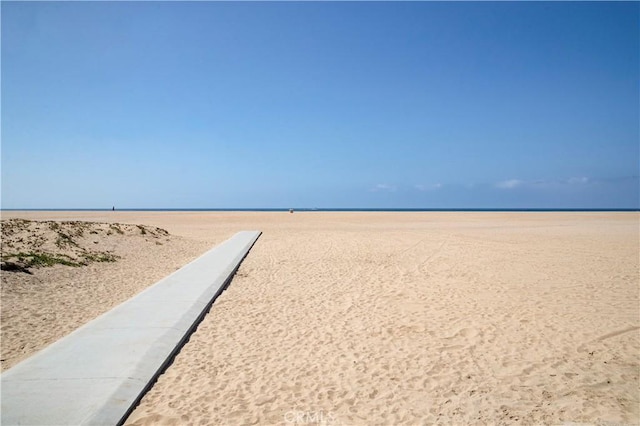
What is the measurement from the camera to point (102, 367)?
516 cm

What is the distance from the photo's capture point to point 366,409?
4.52 m

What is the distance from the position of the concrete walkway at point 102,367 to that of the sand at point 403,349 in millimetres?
274

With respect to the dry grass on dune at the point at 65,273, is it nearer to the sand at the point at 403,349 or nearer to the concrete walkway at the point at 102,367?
the sand at the point at 403,349

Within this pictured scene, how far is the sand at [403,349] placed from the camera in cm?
452

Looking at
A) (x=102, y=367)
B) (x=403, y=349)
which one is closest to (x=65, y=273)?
(x=102, y=367)

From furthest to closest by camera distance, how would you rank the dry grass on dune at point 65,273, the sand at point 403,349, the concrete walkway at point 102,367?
1. the dry grass on dune at point 65,273
2. the sand at point 403,349
3. the concrete walkway at point 102,367

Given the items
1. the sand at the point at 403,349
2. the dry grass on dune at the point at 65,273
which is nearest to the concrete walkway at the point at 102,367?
the sand at the point at 403,349

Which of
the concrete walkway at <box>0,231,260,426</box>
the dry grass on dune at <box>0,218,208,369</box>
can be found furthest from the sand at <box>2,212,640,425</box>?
the concrete walkway at <box>0,231,260,426</box>

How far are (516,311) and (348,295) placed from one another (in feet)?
13.2

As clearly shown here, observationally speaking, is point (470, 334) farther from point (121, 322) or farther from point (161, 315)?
point (121, 322)

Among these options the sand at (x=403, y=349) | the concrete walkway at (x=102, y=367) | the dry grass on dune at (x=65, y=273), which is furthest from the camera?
the dry grass on dune at (x=65, y=273)

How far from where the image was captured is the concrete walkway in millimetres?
4148

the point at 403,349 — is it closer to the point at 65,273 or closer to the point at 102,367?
the point at 102,367

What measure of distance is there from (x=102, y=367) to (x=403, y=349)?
4598 millimetres
